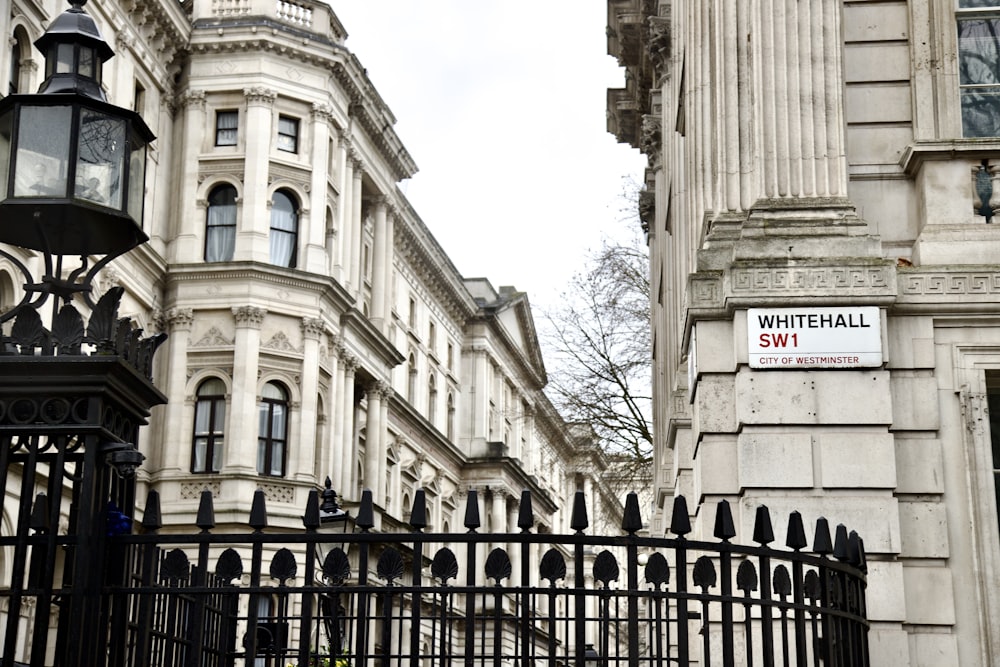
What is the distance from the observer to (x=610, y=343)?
36.7 metres

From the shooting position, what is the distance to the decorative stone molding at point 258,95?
42375 mm

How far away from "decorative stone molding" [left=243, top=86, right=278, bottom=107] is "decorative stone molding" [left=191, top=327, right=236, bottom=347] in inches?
267

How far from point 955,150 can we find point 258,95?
33191mm

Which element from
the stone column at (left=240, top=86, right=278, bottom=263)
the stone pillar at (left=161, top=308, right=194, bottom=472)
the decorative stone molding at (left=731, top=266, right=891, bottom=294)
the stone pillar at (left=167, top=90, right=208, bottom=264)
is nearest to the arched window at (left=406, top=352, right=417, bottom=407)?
the stone column at (left=240, top=86, right=278, bottom=263)

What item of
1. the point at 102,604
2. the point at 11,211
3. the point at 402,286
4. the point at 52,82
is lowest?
the point at 102,604

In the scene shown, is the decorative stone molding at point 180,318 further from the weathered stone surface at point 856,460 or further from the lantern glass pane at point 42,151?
the lantern glass pane at point 42,151

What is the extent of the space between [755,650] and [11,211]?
6.29 metres

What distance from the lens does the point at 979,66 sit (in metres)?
12.0

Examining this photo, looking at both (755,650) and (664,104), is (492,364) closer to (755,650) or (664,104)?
(664,104)

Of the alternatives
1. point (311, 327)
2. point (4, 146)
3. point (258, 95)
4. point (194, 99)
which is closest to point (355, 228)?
point (311, 327)

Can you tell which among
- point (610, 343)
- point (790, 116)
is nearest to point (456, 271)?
point (610, 343)

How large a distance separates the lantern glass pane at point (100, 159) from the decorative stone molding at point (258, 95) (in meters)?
37.0

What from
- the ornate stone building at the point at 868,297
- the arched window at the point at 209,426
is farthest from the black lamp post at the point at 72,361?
the arched window at the point at 209,426

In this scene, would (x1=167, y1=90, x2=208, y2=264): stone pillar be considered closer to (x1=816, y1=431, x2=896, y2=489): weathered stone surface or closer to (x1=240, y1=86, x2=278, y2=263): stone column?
(x1=240, y1=86, x2=278, y2=263): stone column
